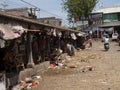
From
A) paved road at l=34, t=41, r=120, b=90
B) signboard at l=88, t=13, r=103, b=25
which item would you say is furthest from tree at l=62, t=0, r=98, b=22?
paved road at l=34, t=41, r=120, b=90

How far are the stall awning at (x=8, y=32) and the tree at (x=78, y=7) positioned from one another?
4948 centimetres

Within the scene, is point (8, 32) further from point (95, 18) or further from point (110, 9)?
point (110, 9)

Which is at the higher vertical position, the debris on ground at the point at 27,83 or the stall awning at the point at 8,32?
the stall awning at the point at 8,32

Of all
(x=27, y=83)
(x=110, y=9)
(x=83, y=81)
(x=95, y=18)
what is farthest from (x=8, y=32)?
(x=110, y=9)

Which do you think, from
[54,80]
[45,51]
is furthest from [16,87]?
[45,51]

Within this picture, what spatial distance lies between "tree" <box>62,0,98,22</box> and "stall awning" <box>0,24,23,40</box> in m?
49.5

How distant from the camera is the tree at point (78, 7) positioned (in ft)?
208

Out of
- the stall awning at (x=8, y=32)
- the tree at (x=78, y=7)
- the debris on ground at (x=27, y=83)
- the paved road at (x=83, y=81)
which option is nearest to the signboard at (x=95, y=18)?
the tree at (x=78, y=7)

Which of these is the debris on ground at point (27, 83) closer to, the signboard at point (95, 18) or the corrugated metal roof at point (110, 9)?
the signboard at point (95, 18)

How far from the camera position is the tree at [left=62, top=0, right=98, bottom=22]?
6350 cm

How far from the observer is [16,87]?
583 inches

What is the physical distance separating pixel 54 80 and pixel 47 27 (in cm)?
739

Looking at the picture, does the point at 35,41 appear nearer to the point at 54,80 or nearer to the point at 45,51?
the point at 45,51

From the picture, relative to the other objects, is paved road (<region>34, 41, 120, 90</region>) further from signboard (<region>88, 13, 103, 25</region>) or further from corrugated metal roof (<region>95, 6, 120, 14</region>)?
corrugated metal roof (<region>95, 6, 120, 14</region>)
